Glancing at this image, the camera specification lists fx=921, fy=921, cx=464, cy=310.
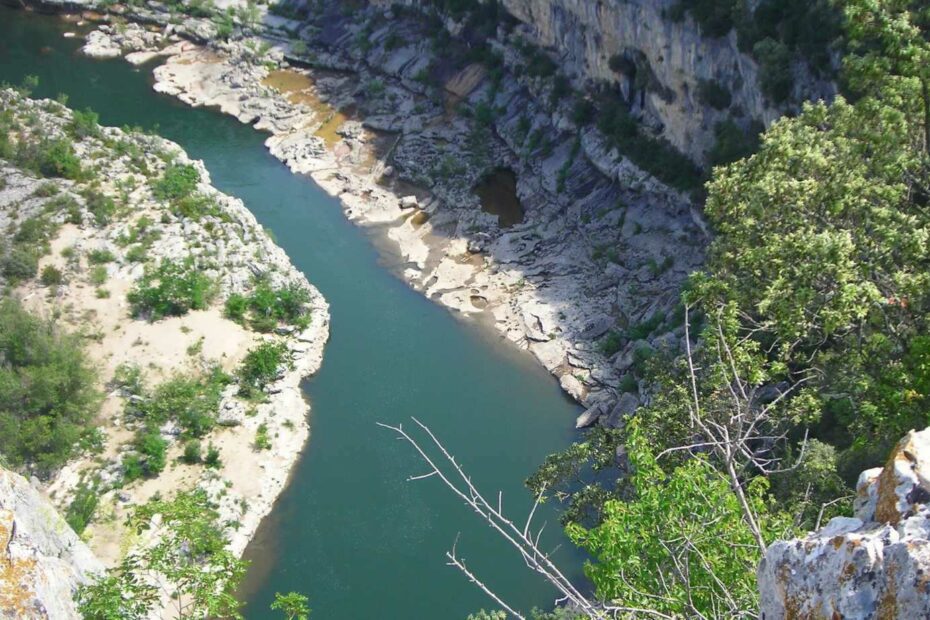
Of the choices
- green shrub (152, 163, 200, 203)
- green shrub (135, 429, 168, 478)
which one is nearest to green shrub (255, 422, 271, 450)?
green shrub (135, 429, 168, 478)

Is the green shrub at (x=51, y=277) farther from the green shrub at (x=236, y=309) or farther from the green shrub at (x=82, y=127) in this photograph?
the green shrub at (x=82, y=127)

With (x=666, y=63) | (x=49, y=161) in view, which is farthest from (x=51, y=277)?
(x=666, y=63)

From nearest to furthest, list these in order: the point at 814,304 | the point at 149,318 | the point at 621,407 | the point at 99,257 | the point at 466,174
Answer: the point at 814,304, the point at 621,407, the point at 149,318, the point at 99,257, the point at 466,174

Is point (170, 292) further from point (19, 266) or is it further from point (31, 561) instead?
point (31, 561)

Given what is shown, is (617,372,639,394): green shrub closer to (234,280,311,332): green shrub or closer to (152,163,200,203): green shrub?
(234,280,311,332): green shrub

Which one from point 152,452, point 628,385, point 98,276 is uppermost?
point 628,385

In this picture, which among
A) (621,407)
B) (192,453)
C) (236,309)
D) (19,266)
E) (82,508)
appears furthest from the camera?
(236,309)

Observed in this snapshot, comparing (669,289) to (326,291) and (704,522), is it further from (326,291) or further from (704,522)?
(704,522)
